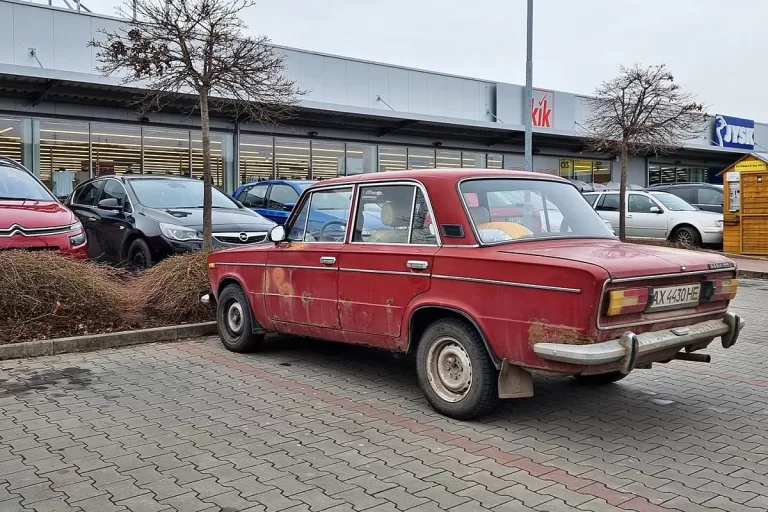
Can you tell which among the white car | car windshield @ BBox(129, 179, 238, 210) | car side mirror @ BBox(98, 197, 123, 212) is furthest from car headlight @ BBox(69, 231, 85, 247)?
the white car

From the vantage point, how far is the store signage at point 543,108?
95.6 ft

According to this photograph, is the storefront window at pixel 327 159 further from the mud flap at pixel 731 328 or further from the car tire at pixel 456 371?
the mud flap at pixel 731 328

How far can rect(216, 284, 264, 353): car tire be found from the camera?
23.5 feet

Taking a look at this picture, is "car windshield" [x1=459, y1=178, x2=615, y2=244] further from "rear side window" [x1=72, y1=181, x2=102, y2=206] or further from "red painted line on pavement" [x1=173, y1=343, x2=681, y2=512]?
"rear side window" [x1=72, y1=181, x2=102, y2=206]

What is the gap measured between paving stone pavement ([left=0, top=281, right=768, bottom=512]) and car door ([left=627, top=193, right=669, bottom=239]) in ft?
38.5

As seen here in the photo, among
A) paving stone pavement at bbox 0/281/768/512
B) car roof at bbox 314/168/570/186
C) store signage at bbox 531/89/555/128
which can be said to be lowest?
paving stone pavement at bbox 0/281/768/512

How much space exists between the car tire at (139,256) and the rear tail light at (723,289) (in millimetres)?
7193

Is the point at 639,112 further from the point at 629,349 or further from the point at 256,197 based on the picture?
the point at 629,349

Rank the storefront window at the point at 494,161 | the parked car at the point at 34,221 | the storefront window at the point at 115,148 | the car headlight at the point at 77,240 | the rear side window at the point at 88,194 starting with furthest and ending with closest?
the storefront window at the point at 494,161
the storefront window at the point at 115,148
the rear side window at the point at 88,194
the car headlight at the point at 77,240
the parked car at the point at 34,221

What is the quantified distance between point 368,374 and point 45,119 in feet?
50.3

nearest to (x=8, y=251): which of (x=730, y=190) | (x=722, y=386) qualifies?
→ (x=722, y=386)

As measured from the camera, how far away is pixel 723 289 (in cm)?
513

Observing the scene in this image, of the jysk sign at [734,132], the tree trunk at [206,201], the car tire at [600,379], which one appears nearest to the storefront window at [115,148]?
the tree trunk at [206,201]

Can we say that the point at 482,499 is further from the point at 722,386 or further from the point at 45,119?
the point at 45,119
